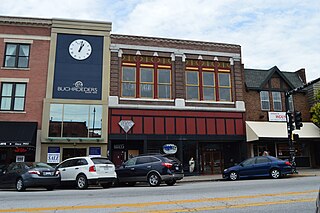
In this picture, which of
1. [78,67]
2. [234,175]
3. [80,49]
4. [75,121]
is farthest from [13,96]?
[234,175]

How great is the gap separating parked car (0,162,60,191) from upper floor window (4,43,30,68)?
974 cm

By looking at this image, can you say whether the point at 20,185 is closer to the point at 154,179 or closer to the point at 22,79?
the point at 154,179

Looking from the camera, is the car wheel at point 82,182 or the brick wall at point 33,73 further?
the brick wall at point 33,73

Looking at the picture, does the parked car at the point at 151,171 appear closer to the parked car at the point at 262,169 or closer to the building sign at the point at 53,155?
the parked car at the point at 262,169

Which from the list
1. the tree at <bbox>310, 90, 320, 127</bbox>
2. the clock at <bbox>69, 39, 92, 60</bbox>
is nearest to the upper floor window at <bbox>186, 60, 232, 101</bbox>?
the tree at <bbox>310, 90, 320, 127</bbox>

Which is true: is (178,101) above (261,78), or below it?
below

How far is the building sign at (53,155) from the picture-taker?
66.3 feet

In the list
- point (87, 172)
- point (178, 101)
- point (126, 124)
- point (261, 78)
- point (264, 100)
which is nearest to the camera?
point (87, 172)

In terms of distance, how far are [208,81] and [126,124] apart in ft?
25.6

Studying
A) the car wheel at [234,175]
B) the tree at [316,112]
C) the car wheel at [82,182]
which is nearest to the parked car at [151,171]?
the car wheel at [82,182]

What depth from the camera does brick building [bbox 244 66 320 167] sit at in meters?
23.5

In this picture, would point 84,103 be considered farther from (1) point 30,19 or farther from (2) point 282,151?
(2) point 282,151

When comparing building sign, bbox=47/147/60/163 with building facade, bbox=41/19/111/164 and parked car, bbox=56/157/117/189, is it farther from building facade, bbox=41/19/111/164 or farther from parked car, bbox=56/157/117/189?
parked car, bbox=56/157/117/189

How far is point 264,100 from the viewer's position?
24797 mm
